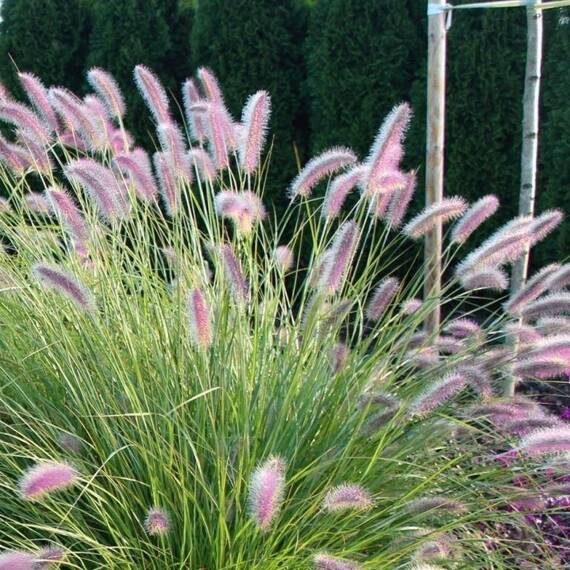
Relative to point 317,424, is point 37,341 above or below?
above

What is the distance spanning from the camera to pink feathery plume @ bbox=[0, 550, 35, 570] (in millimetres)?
1712

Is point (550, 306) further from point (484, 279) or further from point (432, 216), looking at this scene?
point (432, 216)

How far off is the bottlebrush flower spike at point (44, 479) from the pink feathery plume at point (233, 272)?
→ 673 mm

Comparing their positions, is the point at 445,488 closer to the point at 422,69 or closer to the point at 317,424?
the point at 317,424

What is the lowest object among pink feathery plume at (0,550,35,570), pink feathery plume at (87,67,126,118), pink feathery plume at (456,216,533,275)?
pink feathery plume at (0,550,35,570)

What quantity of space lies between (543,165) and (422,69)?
2.87ft

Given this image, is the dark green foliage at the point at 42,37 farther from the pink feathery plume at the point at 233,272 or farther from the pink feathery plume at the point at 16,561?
the pink feathery plume at the point at 16,561

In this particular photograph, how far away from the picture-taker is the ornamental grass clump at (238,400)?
2.21 metres

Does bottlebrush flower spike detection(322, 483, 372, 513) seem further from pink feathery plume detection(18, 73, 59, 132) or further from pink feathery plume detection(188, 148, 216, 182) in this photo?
Result: pink feathery plume detection(18, 73, 59, 132)

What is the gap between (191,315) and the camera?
2.01 metres

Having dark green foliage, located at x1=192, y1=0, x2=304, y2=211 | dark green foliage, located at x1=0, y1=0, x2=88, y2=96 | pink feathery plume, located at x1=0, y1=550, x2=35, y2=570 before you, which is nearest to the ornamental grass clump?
pink feathery plume, located at x1=0, y1=550, x2=35, y2=570

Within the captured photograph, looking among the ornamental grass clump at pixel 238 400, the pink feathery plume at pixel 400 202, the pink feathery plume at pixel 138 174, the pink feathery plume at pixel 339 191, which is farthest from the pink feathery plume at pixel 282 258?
the pink feathery plume at pixel 138 174

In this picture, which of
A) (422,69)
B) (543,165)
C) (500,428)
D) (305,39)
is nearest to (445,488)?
(500,428)

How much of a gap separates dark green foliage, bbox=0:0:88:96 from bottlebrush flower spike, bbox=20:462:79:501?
484cm
